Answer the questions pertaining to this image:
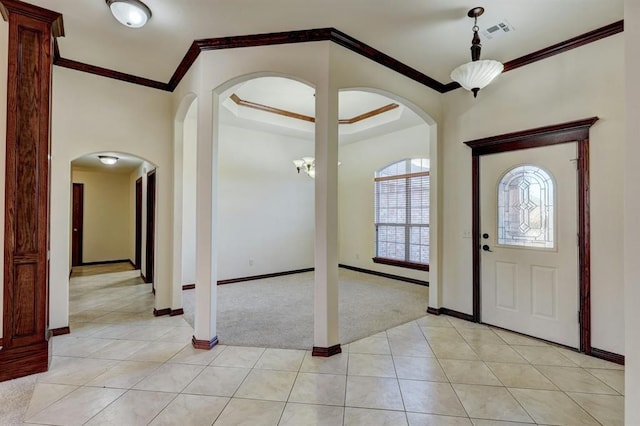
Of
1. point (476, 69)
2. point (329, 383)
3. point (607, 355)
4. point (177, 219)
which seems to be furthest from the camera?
point (177, 219)

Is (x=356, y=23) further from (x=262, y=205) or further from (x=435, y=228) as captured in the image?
(x=262, y=205)

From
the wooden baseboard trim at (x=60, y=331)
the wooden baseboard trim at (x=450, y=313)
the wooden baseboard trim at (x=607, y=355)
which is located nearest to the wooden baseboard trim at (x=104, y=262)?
the wooden baseboard trim at (x=60, y=331)

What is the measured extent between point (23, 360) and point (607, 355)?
5.04 m

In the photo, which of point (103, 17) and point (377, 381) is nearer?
point (377, 381)

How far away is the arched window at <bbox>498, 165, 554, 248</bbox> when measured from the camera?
310cm

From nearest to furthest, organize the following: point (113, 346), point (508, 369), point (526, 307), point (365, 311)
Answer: point (508, 369)
point (113, 346)
point (526, 307)
point (365, 311)

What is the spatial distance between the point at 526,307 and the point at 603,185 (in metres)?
1.43

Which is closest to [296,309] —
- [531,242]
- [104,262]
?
[531,242]

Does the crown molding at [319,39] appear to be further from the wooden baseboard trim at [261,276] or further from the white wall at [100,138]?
the wooden baseboard trim at [261,276]

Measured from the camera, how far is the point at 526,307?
3242 millimetres

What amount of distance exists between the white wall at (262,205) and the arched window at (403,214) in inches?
62.9

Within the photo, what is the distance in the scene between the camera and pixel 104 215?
8.20 meters

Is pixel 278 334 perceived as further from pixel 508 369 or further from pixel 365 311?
pixel 508 369

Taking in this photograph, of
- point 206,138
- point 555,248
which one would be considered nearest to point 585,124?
point 555,248
